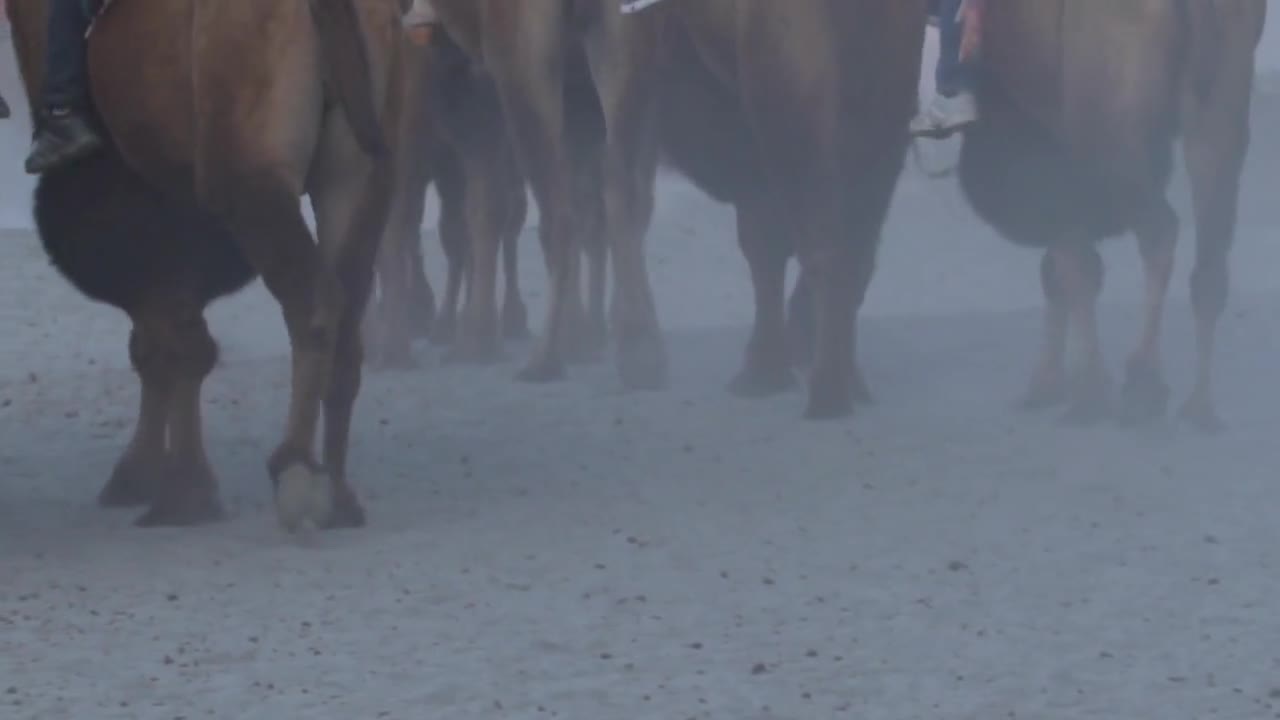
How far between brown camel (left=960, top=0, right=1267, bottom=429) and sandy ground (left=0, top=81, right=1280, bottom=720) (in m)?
0.31

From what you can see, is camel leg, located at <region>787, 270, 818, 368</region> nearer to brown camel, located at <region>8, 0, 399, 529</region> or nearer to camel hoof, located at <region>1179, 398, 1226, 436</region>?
camel hoof, located at <region>1179, 398, 1226, 436</region>

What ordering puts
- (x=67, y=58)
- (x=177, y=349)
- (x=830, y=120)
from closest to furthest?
(x=67, y=58)
(x=177, y=349)
(x=830, y=120)

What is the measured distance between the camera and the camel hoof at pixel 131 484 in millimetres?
8766

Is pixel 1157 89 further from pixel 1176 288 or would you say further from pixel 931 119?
pixel 1176 288

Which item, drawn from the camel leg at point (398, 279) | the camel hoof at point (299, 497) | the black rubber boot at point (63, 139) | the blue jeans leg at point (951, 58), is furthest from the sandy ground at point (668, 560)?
the blue jeans leg at point (951, 58)

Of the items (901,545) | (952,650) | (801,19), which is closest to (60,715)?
(952,650)

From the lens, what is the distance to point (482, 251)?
41.7ft

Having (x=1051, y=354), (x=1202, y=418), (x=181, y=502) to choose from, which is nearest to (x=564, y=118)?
(x=1051, y=354)

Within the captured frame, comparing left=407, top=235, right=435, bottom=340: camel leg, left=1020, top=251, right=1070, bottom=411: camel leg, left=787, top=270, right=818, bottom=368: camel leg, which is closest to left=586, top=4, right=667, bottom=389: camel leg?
left=787, top=270, right=818, bottom=368: camel leg

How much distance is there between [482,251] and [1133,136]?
11.6ft

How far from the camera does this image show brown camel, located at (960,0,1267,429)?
32.8 feet

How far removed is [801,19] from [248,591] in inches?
151

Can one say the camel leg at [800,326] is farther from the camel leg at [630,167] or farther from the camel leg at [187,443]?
the camel leg at [187,443]

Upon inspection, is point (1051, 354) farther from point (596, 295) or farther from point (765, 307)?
point (596, 295)
